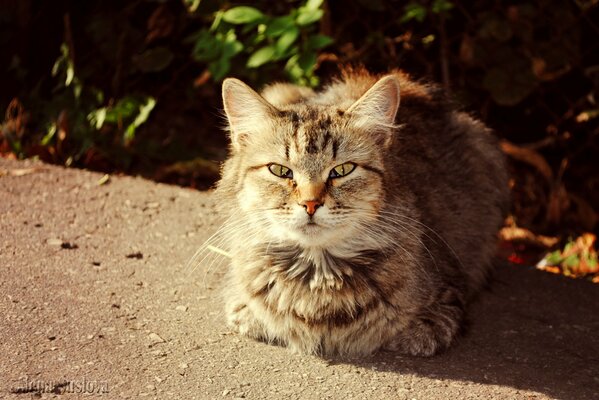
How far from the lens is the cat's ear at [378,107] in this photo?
3.49m

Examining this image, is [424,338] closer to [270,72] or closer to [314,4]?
[314,4]

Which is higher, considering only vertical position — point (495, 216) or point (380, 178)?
point (380, 178)

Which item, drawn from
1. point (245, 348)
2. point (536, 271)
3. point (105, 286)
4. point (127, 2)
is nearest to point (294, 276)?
point (245, 348)

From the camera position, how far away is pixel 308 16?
4.72 meters

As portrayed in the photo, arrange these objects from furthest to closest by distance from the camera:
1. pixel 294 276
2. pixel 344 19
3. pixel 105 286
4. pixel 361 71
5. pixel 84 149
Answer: pixel 344 19
pixel 84 149
pixel 361 71
pixel 105 286
pixel 294 276

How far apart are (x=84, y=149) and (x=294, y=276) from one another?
2.57 m

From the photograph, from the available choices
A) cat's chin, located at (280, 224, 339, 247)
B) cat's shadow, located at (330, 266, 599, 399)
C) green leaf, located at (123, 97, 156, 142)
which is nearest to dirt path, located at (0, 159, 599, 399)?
cat's shadow, located at (330, 266, 599, 399)

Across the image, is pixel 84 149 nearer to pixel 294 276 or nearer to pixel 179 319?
pixel 179 319

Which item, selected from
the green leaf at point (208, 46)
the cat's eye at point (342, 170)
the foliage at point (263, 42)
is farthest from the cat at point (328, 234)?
the green leaf at point (208, 46)

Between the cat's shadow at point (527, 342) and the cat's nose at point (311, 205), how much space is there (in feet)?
2.18

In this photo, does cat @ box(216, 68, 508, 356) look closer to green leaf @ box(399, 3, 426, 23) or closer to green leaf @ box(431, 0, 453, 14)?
green leaf @ box(399, 3, 426, 23)

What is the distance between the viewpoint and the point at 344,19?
5973mm

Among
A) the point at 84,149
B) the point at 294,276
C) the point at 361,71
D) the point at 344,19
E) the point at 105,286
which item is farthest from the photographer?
the point at 344,19

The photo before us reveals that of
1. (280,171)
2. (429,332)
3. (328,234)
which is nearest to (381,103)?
(280,171)
